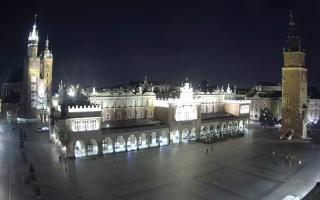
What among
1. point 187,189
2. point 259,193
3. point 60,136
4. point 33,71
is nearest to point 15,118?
point 33,71

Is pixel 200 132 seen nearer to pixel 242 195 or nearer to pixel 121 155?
pixel 121 155

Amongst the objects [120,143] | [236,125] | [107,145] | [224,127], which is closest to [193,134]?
[224,127]

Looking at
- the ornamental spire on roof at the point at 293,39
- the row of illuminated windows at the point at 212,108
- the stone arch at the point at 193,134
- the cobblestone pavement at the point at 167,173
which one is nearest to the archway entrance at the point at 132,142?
the cobblestone pavement at the point at 167,173

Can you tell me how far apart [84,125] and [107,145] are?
5.38 m

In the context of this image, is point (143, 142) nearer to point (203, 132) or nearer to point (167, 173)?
point (203, 132)

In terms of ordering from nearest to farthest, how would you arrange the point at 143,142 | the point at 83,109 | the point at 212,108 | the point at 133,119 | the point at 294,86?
the point at 83,109, the point at 143,142, the point at 133,119, the point at 294,86, the point at 212,108

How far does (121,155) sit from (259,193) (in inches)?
877

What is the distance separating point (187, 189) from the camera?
3181 centimetres

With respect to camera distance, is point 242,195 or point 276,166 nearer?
point 242,195

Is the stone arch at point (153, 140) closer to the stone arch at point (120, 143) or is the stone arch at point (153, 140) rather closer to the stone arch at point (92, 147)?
the stone arch at point (120, 143)

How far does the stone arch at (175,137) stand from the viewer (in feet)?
191

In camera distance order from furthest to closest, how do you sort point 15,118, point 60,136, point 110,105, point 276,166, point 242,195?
point 15,118, point 110,105, point 60,136, point 276,166, point 242,195

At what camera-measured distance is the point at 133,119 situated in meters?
63.6

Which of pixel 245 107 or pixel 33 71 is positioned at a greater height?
pixel 33 71
